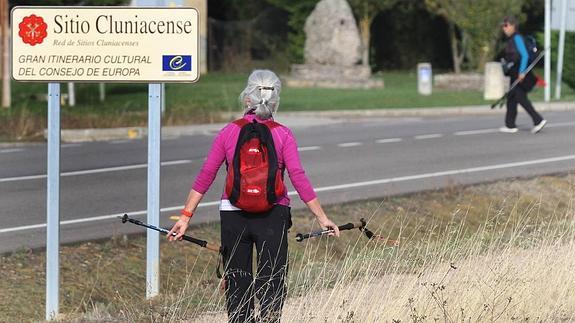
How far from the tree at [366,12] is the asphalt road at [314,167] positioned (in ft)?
71.6

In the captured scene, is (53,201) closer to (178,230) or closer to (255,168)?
(178,230)

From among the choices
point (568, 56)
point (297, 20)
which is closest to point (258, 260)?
point (568, 56)

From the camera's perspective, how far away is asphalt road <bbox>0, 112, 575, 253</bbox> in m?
12.0

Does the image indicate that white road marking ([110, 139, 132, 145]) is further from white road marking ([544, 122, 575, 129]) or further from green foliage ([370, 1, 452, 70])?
green foliage ([370, 1, 452, 70])

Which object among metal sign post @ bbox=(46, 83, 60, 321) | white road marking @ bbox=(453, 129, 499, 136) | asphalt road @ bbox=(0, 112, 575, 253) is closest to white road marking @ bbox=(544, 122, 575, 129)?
asphalt road @ bbox=(0, 112, 575, 253)

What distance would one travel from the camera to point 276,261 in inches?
255

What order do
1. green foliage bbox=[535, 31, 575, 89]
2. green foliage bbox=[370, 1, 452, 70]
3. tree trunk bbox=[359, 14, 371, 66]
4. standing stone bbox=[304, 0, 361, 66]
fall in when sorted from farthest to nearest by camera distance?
green foliage bbox=[370, 1, 452, 70] < tree trunk bbox=[359, 14, 371, 66] < standing stone bbox=[304, 0, 361, 66] < green foliage bbox=[535, 31, 575, 89]

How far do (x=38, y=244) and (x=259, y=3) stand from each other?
41725 mm

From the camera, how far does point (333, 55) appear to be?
35.4m

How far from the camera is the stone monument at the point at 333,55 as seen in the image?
115 ft

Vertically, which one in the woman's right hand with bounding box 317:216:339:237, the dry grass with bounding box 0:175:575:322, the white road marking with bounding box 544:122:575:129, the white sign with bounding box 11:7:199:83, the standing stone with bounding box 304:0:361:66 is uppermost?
the standing stone with bounding box 304:0:361:66

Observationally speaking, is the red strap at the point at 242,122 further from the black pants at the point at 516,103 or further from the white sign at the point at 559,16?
the white sign at the point at 559,16

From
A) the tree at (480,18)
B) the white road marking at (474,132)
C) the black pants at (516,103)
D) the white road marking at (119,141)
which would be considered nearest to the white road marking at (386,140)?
the white road marking at (474,132)

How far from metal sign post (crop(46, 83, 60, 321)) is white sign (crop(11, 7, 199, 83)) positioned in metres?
0.19
